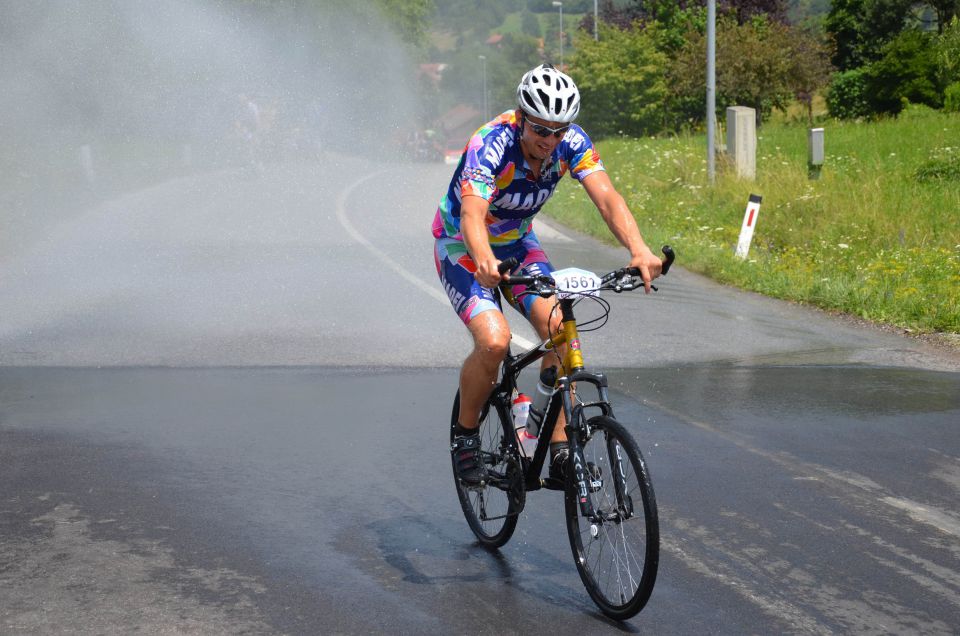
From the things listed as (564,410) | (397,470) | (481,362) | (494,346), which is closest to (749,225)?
(397,470)

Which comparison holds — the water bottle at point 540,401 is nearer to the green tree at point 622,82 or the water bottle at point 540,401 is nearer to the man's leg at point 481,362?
the man's leg at point 481,362

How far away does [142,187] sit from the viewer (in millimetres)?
31656

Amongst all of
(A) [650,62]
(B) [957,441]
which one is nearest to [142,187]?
(A) [650,62]

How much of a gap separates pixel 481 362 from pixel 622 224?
2.64 ft

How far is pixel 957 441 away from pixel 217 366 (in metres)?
5.22

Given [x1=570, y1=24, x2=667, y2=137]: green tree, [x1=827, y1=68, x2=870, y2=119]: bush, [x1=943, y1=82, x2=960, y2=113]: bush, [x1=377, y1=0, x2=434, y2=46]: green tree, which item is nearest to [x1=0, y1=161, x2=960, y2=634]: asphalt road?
[x1=943, y1=82, x2=960, y2=113]: bush

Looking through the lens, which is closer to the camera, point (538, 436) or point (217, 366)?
point (538, 436)

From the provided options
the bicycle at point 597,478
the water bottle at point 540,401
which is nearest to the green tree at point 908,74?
the water bottle at point 540,401

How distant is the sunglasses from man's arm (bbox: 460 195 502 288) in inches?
13.5

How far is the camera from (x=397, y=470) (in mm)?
6410

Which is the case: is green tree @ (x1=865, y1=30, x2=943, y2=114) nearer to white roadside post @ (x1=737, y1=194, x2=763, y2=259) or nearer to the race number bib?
white roadside post @ (x1=737, y1=194, x2=763, y2=259)

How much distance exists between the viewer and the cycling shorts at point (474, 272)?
5090mm

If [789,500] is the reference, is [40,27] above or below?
above

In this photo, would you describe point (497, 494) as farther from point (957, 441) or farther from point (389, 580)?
point (957, 441)
